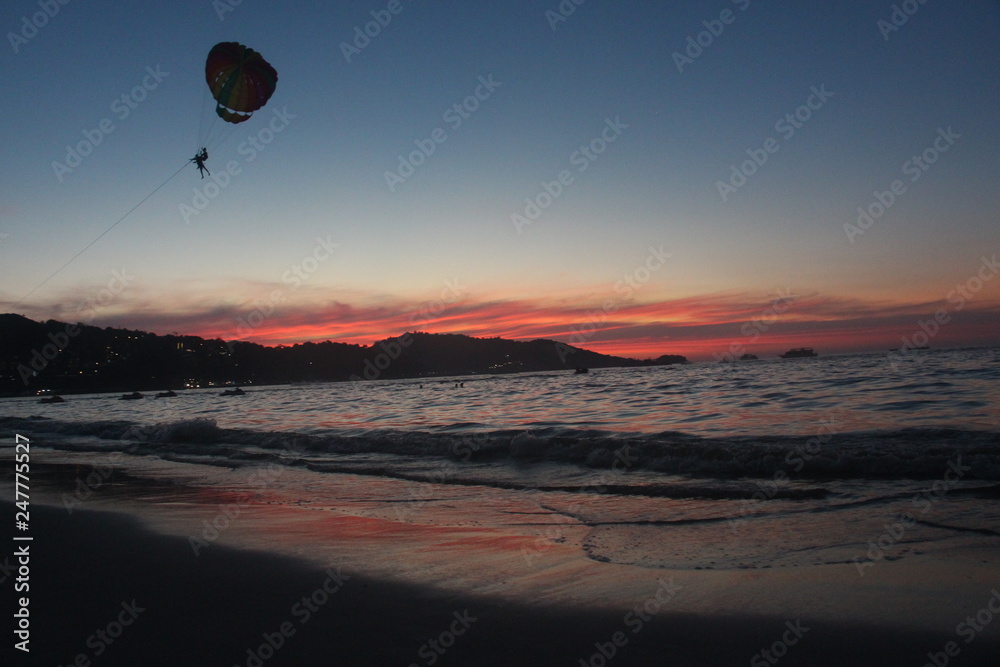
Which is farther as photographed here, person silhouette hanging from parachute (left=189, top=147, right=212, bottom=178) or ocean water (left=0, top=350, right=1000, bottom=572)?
person silhouette hanging from parachute (left=189, top=147, right=212, bottom=178)

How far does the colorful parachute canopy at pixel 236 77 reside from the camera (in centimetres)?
1689

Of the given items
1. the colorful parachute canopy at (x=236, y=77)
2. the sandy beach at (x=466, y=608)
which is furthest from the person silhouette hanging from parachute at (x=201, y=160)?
the sandy beach at (x=466, y=608)

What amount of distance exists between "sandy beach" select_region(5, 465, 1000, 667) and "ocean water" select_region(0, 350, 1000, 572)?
2.00 feet

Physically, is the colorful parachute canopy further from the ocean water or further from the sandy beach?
the sandy beach

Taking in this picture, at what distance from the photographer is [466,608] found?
4820 millimetres

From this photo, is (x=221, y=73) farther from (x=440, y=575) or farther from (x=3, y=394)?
(x=3, y=394)

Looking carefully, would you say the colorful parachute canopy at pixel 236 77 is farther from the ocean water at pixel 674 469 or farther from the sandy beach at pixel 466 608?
the sandy beach at pixel 466 608

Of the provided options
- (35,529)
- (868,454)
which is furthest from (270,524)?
(868,454)

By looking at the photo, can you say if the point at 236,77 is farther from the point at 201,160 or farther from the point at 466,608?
the point at 466,608

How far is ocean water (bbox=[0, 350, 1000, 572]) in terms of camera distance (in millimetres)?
6844

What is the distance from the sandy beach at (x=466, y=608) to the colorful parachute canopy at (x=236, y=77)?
13.6 m

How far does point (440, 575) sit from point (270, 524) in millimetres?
3622

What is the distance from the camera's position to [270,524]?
827cm

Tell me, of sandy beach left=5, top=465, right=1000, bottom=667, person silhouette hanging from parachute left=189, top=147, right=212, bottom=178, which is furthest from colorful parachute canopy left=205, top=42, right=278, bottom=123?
sandy beach left=5, top=465, right=1000, bottom=667
